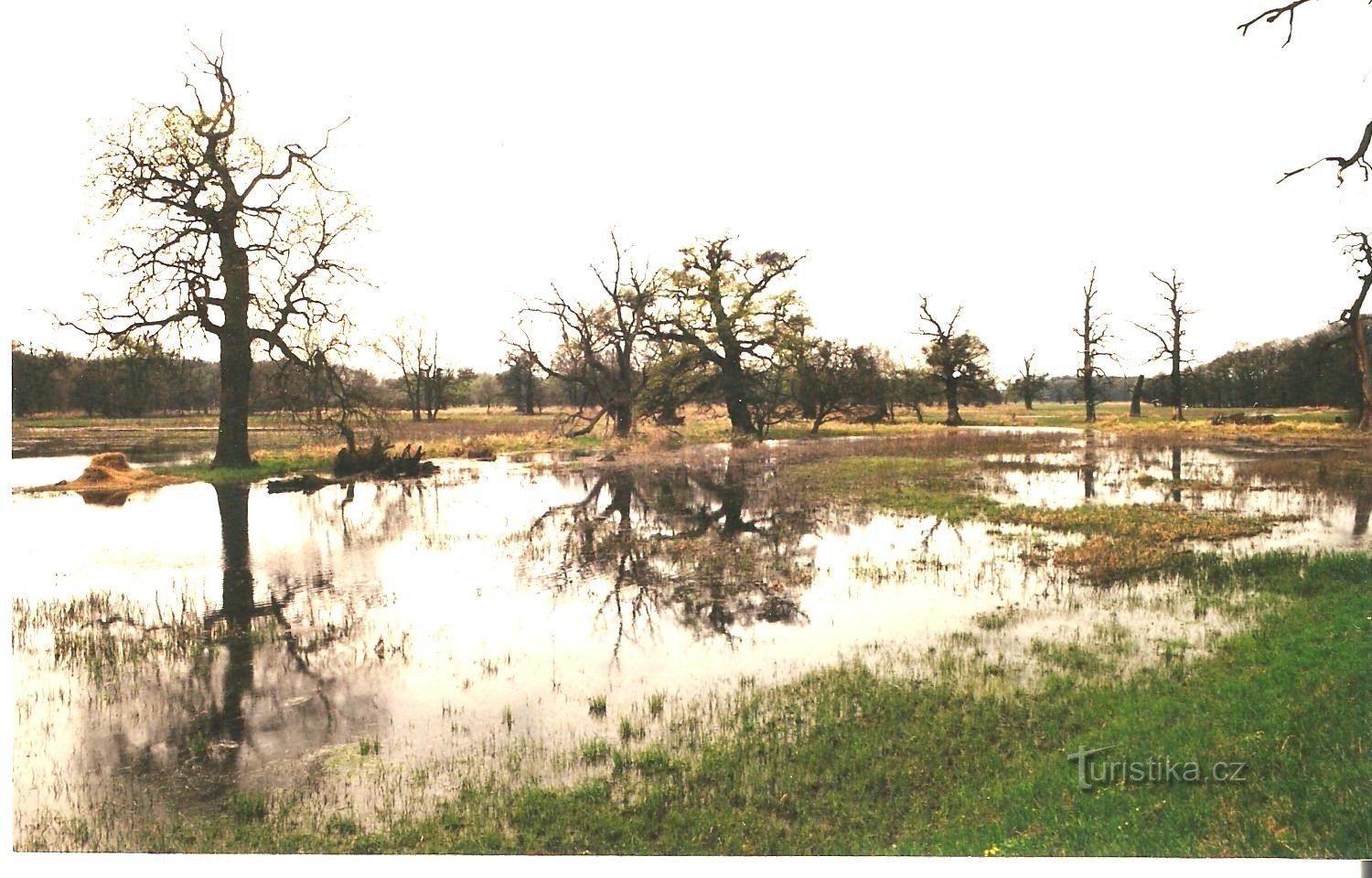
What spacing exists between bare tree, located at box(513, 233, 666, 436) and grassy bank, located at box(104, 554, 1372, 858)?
6931 millimetres

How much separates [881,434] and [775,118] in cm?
1439

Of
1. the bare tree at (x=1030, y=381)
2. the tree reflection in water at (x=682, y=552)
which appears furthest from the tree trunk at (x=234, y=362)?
the bare tree at (x=1030, y=381)

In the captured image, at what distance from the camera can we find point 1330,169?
6363mm

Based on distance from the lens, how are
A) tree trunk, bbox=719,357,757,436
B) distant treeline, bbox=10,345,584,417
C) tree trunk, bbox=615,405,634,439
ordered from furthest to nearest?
tree trunk, bbox=615,405,634,439, tree trunk, bbox=719,357,757,436, distant treeline, bbox=10,345,584,417

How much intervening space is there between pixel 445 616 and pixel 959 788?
4.62 m

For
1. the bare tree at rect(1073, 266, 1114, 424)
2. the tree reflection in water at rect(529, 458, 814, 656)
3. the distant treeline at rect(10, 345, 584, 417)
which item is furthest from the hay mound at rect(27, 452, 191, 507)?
the bare tree at rect(1073, 266, 1114, 424)

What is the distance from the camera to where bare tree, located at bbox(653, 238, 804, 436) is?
11.0m

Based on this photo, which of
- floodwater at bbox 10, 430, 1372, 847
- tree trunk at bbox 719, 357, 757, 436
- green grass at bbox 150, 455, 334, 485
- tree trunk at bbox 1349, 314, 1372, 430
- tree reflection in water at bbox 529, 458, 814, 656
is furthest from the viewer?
tree trunk at bbox 719, 357, 757, 436

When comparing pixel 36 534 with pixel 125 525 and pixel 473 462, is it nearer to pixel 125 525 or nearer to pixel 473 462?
pixel 125 525

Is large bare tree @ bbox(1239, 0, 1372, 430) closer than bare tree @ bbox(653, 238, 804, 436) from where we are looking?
Yes

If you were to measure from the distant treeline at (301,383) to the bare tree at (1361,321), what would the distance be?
0.07 meters

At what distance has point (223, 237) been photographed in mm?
8633

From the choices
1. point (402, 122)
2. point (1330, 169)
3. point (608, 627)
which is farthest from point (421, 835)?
point (1330, 169)

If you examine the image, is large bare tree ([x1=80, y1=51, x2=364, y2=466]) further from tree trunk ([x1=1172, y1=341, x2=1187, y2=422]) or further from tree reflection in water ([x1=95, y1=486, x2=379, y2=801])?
tree trunk ([x1=1172, y1=341, x2=1187, y2=422])
